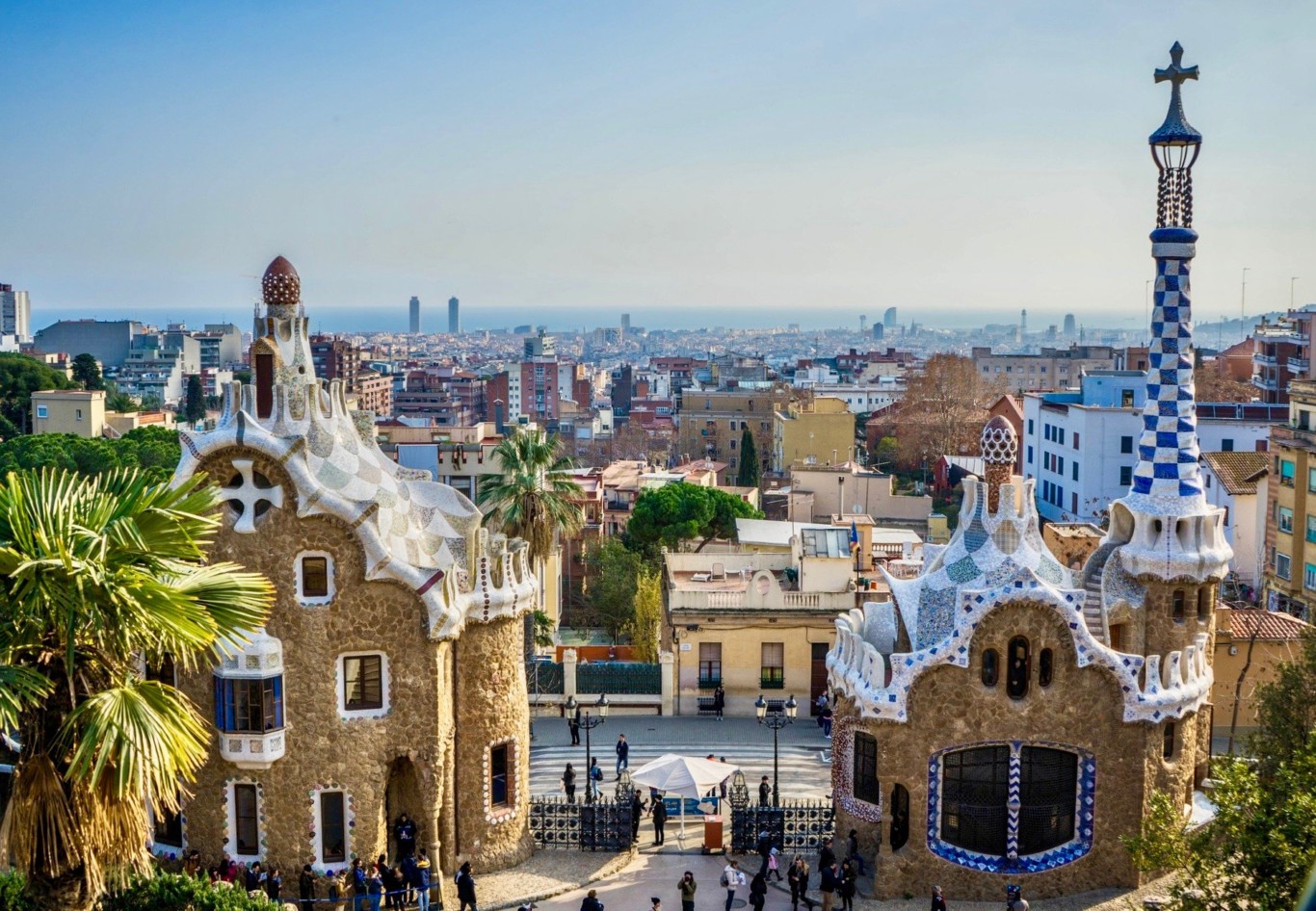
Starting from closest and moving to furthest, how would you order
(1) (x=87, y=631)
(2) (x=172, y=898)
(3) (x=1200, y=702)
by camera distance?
1. (1) (x=87, y=631)
2. (2) (x=172, y=898)
3. (3) (x=1200, y=702)

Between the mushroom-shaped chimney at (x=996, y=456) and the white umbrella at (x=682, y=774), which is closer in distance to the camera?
the mushroom-shaped chimney at (x=996, y=456)

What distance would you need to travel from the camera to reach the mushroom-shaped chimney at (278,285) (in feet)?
96.7

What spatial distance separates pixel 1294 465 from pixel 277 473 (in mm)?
37734

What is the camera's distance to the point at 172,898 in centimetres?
2356

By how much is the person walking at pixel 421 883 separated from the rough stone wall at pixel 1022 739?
8.79 m

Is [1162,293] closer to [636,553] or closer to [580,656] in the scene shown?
[580,656]

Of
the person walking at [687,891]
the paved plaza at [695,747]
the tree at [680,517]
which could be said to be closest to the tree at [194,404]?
the tree at [680,517]

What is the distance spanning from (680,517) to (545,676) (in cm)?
1765

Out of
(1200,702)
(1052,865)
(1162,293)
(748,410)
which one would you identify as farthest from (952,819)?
(748,410)

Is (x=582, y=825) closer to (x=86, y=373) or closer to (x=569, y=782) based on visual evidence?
(x=569, y=782)

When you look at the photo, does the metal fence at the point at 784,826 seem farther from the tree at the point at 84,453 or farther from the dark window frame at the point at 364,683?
the tree at the point at 84,453

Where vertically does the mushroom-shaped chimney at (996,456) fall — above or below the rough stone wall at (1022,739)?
above

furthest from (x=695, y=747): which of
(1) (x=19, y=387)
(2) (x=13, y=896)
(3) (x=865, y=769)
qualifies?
(1) (x=19, y=387)

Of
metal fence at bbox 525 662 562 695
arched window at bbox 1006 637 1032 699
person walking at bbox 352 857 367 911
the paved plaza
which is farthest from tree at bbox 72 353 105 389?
arched window at bbox 1006 637 1032 699
